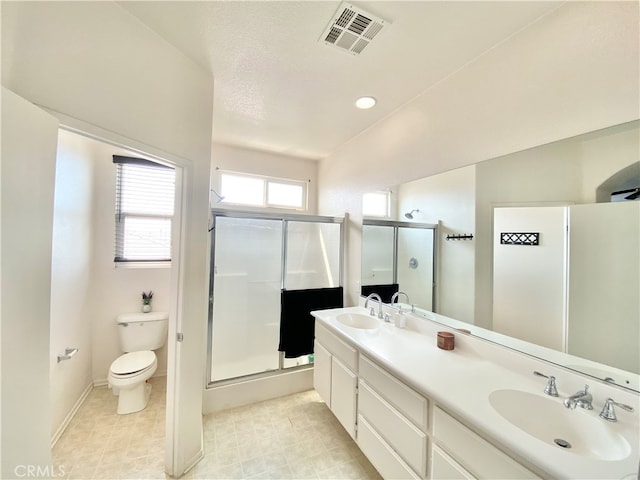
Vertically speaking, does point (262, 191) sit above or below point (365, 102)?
below

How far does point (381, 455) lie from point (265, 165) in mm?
2958

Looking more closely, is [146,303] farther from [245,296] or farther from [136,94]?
[136,94]

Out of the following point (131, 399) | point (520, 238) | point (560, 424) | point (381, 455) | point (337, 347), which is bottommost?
point (131, 399)

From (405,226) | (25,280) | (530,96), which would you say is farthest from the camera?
(405,226)

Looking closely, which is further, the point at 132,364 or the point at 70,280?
the point at 132,364

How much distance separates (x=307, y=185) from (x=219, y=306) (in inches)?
75.3

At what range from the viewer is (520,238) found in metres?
1.40

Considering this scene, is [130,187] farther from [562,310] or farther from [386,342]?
[562,310]

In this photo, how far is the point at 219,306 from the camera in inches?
96.4

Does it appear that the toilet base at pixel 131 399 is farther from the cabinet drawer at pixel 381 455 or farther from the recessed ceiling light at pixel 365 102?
the recessed ceiling light at pixel 365 102

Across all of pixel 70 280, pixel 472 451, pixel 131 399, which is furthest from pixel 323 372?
pixel 70 280

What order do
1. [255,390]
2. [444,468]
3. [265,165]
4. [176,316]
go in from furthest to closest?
[265,165] < [255,390] < [176,316] < [444,468]

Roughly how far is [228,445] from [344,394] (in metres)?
0.96

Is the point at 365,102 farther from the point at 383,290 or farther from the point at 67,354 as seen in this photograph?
the point at 67,354
